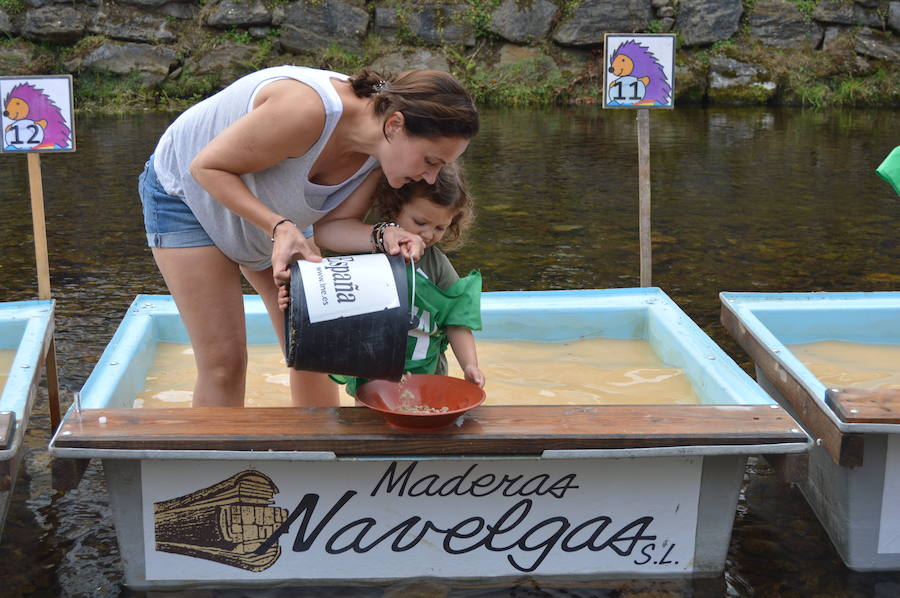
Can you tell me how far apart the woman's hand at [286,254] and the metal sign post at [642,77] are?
89.0 inches

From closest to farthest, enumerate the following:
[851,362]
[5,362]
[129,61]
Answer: [5,362] < [851,362] < [129,61]

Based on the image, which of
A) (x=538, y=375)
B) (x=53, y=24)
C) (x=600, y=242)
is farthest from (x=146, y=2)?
(x=538, y=375)

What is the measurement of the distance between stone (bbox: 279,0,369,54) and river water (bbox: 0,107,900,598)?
242cm

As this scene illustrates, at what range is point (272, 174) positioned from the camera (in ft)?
7.02

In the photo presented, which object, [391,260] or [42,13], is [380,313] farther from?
[42,13]

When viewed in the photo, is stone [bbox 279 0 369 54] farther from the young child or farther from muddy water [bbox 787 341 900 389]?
the young child

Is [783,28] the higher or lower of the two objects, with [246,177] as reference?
higher

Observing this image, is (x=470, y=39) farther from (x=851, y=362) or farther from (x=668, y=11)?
(x=851, y=362)

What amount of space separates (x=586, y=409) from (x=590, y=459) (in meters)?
0.13

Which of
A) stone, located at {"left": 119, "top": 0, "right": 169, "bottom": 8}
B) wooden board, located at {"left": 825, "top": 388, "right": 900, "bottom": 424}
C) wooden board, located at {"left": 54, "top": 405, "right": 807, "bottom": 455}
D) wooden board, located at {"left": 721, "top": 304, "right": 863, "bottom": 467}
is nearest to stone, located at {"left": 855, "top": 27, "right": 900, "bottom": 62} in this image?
stone, located at {"left": 119, "top": 0, "right": 169, "bottom": 8}

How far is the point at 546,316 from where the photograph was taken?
380cm

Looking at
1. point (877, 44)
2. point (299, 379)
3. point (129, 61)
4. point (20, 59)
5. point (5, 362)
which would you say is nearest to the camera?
point (299, 379)

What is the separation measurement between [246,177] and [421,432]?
669 mm

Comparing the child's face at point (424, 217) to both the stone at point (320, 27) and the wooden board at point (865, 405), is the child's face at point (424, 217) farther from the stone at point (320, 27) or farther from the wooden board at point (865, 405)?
the stone at point (320, 27)
